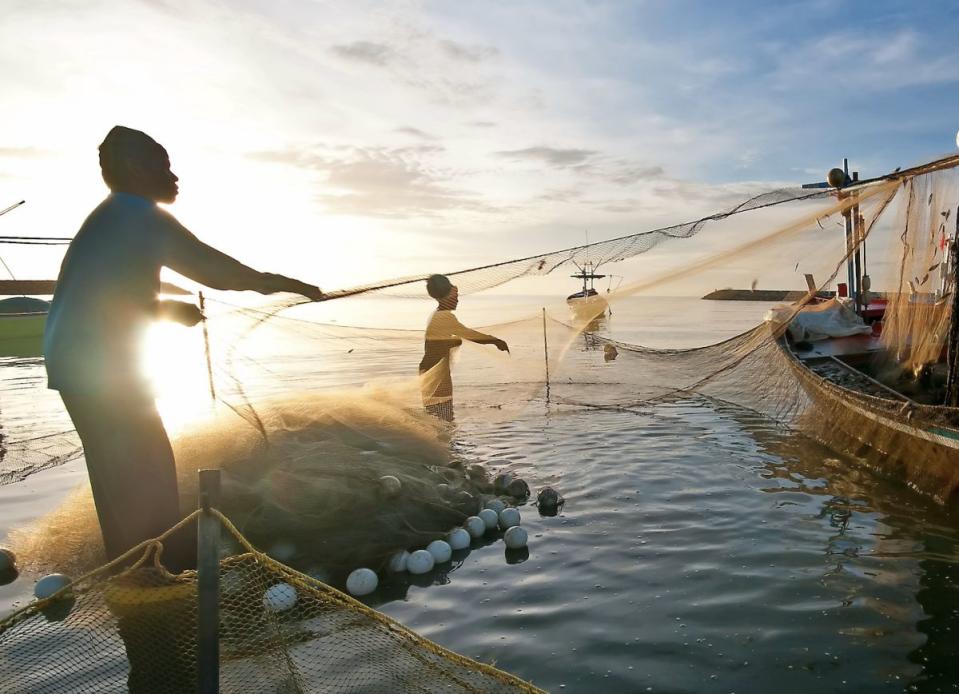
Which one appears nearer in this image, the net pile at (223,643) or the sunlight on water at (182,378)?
the net pile at (223,643)

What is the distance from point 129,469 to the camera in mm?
3604

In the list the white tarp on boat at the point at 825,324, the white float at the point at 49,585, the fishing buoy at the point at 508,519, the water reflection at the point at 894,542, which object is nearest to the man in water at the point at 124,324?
the white float at the point at 49,585

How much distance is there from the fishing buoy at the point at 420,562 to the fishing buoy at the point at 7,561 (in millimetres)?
3650

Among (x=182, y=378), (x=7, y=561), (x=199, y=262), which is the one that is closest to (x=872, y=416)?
(x=199, y=262)

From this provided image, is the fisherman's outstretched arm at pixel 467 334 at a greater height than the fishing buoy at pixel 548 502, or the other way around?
the fisherman's outstretched arm at pixel 467 334

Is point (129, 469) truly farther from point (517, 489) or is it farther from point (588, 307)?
point (588, 307)

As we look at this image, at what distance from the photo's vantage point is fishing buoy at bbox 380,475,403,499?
20.5 ft

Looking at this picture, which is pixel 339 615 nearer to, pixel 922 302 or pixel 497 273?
pixel 497 273

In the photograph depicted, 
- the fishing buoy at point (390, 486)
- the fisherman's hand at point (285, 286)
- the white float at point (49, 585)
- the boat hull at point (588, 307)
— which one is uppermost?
the fisherman's hand at point (285, 286)

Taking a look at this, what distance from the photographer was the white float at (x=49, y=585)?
5.21 meters

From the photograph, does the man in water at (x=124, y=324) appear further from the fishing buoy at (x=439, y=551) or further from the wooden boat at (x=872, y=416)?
the wooden boat at (x=872, y=416)

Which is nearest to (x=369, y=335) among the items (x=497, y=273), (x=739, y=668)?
(x=497, y=273)

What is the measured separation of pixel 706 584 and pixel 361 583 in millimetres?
2808

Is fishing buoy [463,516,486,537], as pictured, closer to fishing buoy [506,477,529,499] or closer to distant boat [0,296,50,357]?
fishing buoy [506,477,529,499]
